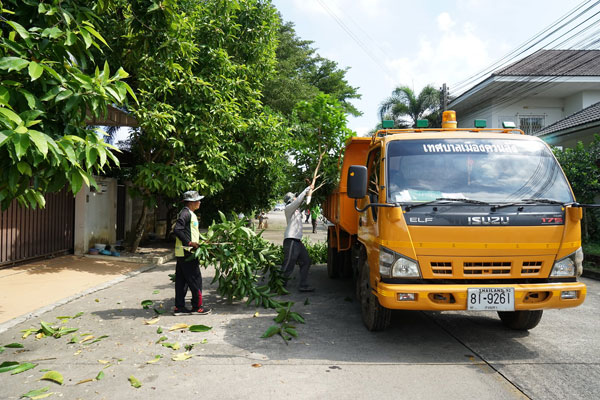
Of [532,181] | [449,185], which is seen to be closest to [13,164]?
[449,185]

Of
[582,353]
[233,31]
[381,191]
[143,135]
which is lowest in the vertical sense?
[582,353]

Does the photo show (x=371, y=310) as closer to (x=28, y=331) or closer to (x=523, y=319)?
(x=523, y=319)

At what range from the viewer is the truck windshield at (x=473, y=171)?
4.75 meters

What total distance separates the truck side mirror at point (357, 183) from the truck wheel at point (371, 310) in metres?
0.98

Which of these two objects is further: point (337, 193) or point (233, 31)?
point (233, 31)

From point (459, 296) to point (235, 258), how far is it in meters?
3.25

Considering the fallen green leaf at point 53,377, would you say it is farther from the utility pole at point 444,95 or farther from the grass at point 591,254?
the utility pole at point 444,95

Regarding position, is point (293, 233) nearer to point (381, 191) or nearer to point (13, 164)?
point (381, 191)

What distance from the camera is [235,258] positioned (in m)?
6.44

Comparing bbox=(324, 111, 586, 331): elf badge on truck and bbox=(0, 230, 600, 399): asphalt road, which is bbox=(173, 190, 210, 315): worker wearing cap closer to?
bbox=(0, 230, 600, 399): asphalt road

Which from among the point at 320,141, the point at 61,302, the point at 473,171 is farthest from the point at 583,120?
the point at 61,302

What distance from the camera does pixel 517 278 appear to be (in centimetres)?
450

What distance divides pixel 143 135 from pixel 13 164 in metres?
8.42

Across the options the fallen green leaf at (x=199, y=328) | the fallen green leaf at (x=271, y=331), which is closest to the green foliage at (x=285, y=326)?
the fallen green leaf at (x=271, y=331)
